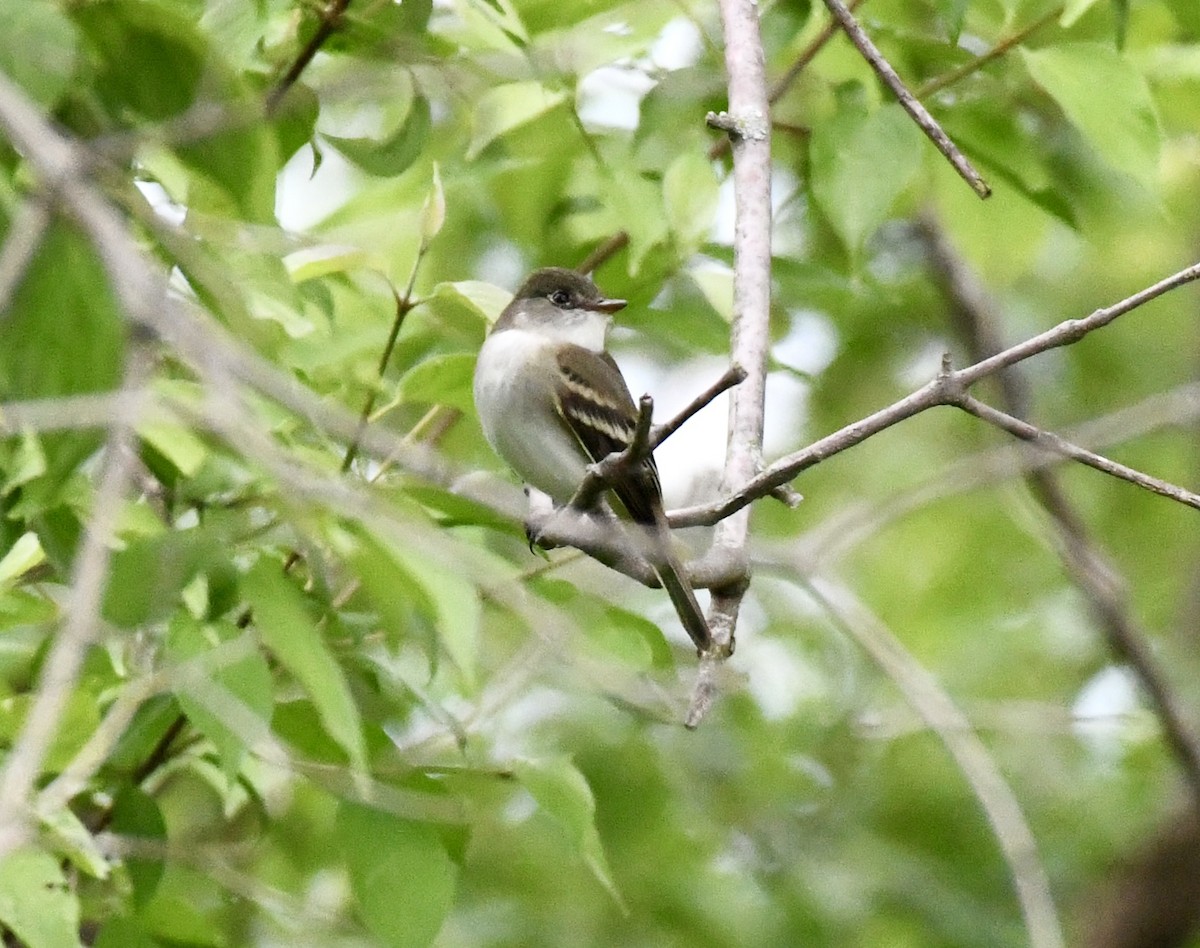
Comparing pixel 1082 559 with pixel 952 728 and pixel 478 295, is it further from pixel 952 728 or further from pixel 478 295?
pixel 952 728

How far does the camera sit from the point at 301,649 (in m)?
2.31

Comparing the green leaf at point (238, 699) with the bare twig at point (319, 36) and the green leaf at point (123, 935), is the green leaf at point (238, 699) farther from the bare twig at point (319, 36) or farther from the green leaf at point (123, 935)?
the bare twig at point (319, 36)

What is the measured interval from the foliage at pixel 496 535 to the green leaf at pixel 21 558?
2cm

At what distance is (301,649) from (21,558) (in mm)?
988

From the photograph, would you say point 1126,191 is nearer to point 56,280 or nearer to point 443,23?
point 443,23

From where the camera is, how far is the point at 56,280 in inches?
86.5

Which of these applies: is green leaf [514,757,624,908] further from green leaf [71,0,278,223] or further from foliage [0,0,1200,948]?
green leaf [71,0,278,223]

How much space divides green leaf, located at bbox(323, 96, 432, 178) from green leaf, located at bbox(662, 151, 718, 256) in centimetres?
63

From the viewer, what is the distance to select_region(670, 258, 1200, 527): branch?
97.3 inches

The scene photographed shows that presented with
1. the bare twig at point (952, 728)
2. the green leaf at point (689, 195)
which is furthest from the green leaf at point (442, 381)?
the bare twig at point (952, 728)

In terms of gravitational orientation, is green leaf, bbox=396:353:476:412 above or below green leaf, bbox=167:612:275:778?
above

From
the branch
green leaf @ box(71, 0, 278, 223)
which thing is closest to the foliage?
green leaf @ box(71, 0, 278, 223)

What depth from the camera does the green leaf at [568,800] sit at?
2965mm

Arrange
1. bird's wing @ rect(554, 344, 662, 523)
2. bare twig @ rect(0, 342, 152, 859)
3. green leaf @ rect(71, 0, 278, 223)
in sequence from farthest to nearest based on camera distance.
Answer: bird's wing @ rect(554, 344, 662, 523) < green leaf @ rect(71, 0, 278, 223) < bare twig @ rect(0, 342, 152, 859)
